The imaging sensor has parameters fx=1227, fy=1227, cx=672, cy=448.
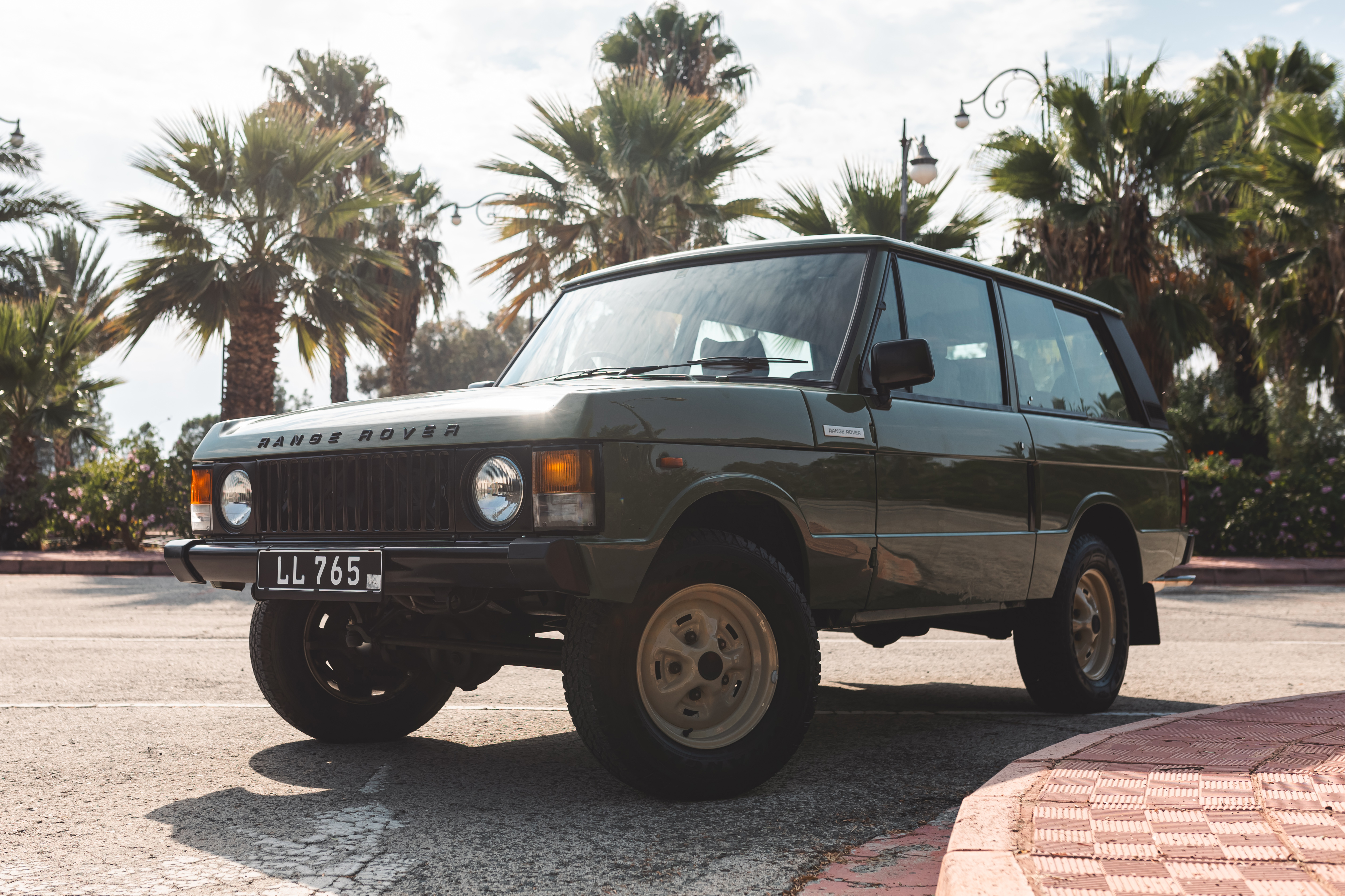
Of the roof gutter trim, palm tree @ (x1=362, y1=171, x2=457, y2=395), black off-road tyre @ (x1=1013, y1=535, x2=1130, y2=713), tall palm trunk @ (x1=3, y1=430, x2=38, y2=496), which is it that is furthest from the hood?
palm tree @ (x1=362, y1=171, x2=457, y2=395)

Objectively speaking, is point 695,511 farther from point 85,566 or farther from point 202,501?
point 85,566

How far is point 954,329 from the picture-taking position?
17.6ft

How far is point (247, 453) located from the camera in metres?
4.50

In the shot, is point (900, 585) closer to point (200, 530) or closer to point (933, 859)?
point (933, 859)

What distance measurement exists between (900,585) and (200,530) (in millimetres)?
2687

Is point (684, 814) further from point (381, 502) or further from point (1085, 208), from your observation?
point (1085, 208)

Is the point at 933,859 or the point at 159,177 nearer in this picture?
the point at 933,859

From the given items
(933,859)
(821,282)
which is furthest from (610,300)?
(933,859)

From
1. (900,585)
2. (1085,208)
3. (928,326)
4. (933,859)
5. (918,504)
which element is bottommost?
(933,859)

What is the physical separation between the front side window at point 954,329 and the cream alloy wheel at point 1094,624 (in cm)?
124

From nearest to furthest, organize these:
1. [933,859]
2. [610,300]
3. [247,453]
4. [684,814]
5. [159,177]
A: [933,859], [684,814], [247,453], [610,300], [159,177]

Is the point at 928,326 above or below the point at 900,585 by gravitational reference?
above

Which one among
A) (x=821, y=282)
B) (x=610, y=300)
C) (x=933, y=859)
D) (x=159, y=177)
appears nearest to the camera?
(x=933, y=859)

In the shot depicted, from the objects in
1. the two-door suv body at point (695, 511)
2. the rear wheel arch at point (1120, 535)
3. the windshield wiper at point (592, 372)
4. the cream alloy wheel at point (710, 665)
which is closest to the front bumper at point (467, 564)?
the two-door suv body at point (695, 511)
